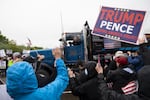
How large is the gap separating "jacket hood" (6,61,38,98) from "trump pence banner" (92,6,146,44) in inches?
234

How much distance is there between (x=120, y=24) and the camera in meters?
9.10

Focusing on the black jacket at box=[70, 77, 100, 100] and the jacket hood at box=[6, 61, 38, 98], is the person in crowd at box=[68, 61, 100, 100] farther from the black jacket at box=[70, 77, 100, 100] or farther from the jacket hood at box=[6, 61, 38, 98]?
the jacket hood at box=[6, 61, 38, 98]

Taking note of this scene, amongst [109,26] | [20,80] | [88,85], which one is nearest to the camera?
[20,80]

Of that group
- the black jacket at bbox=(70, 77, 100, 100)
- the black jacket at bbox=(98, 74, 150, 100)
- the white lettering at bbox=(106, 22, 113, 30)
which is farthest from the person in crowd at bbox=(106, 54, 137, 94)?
the white lettering at bbox=(106, 22, 113, 30)

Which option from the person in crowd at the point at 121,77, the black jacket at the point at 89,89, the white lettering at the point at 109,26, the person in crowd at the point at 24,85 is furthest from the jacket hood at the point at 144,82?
the white lettering at the point at 109,26

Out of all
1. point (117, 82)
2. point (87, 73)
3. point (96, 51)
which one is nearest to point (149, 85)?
point (117, 82)

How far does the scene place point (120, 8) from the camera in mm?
9391

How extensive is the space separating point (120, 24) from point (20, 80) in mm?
6563

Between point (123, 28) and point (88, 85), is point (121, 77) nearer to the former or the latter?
point (88, 85)

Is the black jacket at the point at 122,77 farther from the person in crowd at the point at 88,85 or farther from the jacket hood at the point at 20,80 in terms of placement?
the jacket hood at the point at 20,80

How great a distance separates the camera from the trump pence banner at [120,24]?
874 centimetres

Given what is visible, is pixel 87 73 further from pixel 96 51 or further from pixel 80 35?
pixel 80 35

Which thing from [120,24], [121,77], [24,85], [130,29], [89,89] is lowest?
[89,89]

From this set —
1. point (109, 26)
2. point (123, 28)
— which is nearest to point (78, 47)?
point (109, 26)
